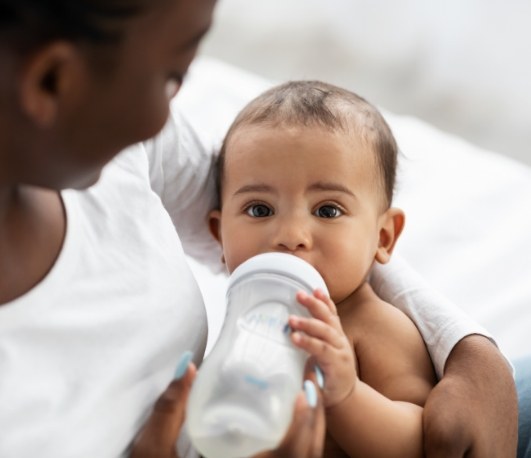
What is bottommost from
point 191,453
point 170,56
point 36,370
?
point 191,453

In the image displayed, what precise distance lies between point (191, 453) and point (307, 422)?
20cm

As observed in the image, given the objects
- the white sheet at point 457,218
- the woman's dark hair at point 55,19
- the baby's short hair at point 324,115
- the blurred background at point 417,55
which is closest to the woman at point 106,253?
the woman's dark hair at point 55,19

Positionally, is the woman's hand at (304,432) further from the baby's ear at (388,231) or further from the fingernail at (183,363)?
the baby's ear at (388,231)

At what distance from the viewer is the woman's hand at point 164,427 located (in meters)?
0.84

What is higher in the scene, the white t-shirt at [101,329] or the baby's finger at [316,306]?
the baby's finger at [316,306]

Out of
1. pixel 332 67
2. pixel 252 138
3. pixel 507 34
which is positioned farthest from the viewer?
pixel 332 67

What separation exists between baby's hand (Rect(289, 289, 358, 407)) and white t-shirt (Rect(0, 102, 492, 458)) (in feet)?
0.52

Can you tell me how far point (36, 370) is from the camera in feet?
2.64

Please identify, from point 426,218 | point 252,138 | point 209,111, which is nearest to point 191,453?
point 252,138

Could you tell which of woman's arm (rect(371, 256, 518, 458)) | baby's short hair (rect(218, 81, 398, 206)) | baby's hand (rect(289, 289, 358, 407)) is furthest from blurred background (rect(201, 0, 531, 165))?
baby's hand (rect(289, 289, 358, 407))

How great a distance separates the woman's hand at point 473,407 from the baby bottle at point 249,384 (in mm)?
225

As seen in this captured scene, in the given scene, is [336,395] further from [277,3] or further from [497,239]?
[277,3]

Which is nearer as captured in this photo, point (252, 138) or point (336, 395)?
point (336, 395)

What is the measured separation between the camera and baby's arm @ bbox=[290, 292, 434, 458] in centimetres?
87
